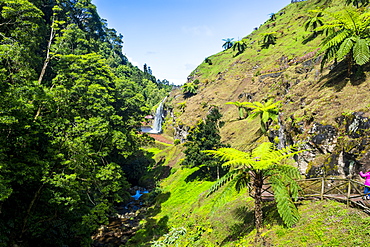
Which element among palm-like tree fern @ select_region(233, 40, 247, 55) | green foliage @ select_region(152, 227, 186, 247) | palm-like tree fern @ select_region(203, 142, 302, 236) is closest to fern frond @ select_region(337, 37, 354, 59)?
palm-like tree fern @ select_region(203, 142, 302, 236)

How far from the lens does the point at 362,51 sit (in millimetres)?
11328

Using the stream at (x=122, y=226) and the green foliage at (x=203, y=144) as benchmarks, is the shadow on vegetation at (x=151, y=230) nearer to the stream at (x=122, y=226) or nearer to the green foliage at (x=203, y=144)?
the stream at (x=122, y=226)

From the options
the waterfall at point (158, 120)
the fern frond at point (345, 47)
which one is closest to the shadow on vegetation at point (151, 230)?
the fern frond at point (345, 47)

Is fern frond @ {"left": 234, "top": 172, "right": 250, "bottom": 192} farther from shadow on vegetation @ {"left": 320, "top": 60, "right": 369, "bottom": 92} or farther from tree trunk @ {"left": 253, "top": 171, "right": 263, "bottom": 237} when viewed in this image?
shadow on vegetation @ {"left": 320, "top": 60, "right": 369, "bottom": 92}

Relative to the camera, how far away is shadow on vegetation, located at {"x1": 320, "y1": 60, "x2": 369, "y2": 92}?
13.2 m

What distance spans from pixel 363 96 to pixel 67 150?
20.0m

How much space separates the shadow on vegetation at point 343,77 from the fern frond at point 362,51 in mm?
2137

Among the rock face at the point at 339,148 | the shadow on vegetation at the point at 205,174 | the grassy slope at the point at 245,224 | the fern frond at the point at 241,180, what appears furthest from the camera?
the shadow on vegetation at the point at 205,174

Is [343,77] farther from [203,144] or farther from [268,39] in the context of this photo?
[268,39]

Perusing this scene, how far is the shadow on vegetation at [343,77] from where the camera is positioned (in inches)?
520

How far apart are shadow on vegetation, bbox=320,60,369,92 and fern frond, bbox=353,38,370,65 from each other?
7.01 ft

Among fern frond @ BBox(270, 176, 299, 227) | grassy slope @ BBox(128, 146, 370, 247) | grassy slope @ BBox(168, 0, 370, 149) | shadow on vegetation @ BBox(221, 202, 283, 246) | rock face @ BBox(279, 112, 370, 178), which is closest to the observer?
grassy slope @ BBox(128, 146, 370, 247)

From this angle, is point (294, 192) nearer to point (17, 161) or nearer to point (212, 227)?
point (212, 227)

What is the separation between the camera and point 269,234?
764 centimetres
